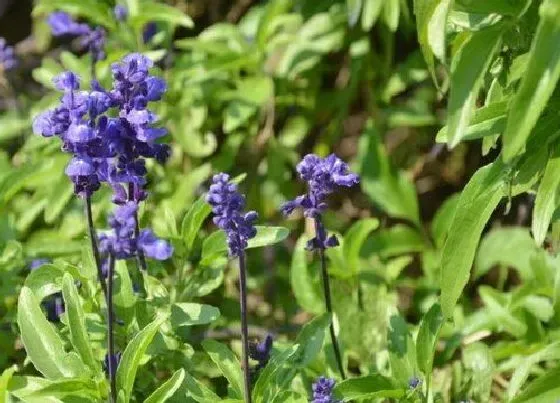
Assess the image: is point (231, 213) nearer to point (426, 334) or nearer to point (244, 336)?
point (244, 336)

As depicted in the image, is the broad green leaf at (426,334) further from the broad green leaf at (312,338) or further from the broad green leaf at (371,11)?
the broad green leaf at (371,11)

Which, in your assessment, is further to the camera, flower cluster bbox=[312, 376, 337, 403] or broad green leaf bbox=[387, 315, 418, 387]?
broad green leaf bbox=[387, 315, 418, 387]

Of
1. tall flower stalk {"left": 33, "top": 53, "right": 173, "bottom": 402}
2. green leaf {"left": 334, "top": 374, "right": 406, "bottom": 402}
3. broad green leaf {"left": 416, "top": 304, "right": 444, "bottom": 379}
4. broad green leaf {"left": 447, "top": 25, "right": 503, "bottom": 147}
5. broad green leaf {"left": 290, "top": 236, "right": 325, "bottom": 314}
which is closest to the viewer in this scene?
broad green leaf {"left": 447, "top": 25, "right": 503, "bottom": 147}

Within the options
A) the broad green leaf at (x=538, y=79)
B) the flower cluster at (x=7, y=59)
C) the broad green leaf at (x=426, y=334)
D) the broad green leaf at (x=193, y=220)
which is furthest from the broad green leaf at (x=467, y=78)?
the flower cluster at (x=7, y=59)

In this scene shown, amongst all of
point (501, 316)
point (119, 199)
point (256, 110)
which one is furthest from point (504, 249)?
point (119, 199)

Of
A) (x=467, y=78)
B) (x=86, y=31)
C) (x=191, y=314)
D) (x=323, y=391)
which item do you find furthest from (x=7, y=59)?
(x=467, y=78)

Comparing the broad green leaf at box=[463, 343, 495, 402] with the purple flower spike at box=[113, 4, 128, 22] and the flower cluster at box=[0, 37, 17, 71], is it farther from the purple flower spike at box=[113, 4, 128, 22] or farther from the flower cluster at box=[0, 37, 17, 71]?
the flower cluster at box=[0, 37, 17, 71]

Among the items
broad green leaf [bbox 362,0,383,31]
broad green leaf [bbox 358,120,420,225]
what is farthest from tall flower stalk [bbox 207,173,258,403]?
broad green leaf [bbox 358,120,420,225]
